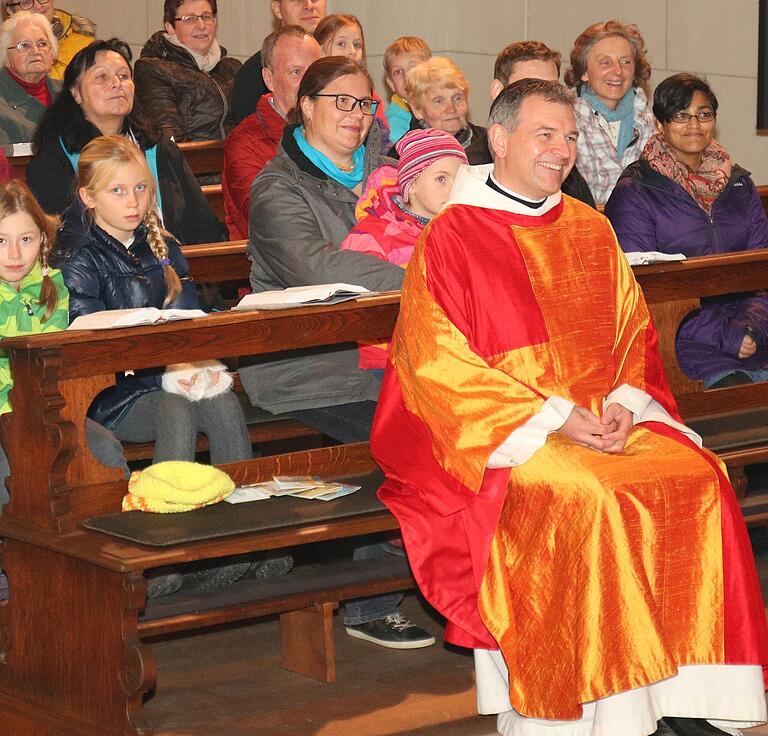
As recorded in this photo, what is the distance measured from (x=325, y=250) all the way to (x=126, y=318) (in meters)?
0.95

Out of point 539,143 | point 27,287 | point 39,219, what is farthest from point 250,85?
point 539,143

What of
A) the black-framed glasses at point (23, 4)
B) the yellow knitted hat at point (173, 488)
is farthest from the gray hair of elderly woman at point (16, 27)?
the yellow knitted hat at point (173, 488)

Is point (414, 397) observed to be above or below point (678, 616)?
above

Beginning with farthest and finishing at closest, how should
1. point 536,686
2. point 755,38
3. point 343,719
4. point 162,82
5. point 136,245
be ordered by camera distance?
point 755,38 < point 162,82 < point 136,245 < point 343,719 < point 536,686

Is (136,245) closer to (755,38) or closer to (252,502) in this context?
(252,502)

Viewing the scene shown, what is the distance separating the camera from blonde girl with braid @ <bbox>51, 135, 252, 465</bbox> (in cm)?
434

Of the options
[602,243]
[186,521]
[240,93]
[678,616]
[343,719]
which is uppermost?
[240,93]

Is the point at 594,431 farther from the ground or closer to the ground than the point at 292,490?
farther from the ground

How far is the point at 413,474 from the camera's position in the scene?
397 cm

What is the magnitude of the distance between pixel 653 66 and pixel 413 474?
5569 mm

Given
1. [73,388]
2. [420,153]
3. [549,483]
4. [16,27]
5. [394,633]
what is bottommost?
[394,633]

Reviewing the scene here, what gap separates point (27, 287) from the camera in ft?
14.0

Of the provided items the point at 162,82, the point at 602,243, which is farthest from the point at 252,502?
the point at 162,82

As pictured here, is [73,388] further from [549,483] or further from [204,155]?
[204,155]
